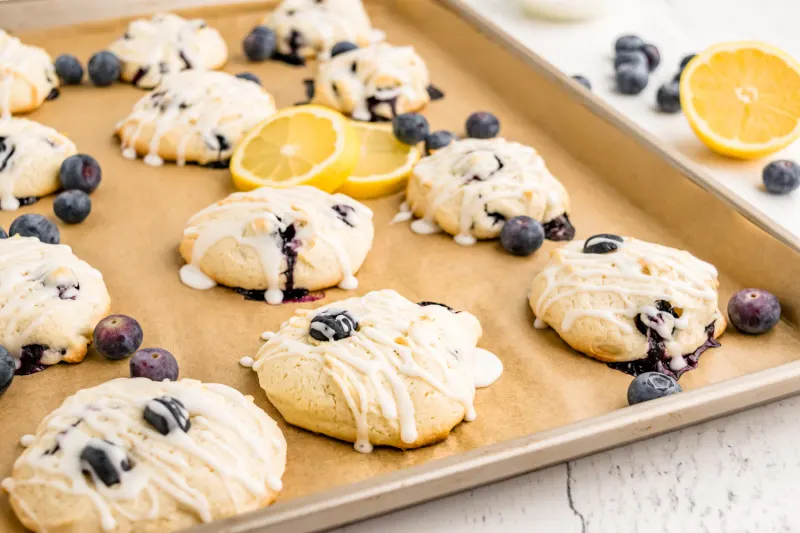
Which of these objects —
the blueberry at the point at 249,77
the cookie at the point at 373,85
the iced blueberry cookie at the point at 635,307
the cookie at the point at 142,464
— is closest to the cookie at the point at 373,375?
the cookie at the point at 142,464

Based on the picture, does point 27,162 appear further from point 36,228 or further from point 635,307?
point 635,307

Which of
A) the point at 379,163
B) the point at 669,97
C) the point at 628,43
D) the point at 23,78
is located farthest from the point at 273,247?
the point at 628,43

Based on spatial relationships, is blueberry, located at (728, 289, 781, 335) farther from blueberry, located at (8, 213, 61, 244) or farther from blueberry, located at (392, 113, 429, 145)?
blueberry, located at (8, 213, 61, 244)

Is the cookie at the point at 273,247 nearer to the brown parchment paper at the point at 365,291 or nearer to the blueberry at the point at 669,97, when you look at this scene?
the brown parchment paper at the point at 365,291

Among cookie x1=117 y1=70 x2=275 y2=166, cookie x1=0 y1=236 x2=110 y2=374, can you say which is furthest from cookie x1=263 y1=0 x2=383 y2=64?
cookie x1=0 y1=236 x2=110 y2=374

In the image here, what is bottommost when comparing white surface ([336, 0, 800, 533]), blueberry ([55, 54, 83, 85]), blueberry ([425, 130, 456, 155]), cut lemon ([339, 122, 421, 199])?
blueberry ([55, 54, 83, 85])
